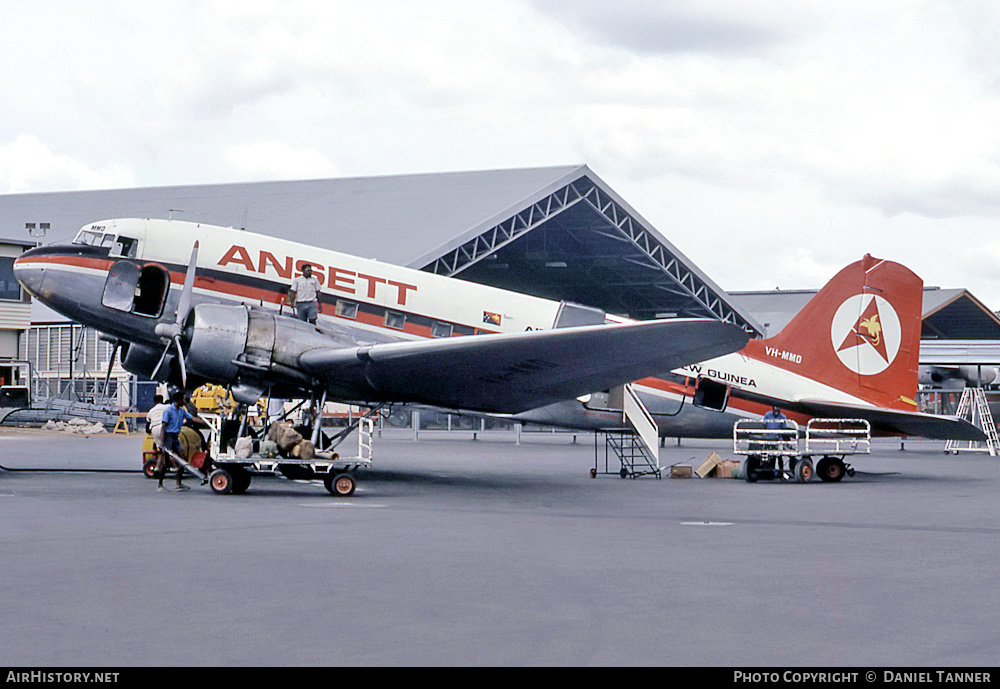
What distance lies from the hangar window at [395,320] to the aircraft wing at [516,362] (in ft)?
5.79

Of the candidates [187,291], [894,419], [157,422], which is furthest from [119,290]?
[894,419]

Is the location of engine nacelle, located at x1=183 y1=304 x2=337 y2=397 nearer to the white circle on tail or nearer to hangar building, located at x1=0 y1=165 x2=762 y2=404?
the white circle on tail

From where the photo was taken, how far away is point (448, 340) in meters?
17.0

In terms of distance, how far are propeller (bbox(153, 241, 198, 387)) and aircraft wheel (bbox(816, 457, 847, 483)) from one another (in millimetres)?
12475

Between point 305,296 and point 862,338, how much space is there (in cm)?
1325

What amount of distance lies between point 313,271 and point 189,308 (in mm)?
2964

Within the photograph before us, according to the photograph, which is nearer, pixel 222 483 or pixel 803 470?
pixel 222 483

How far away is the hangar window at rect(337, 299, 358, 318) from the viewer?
68.0 feet

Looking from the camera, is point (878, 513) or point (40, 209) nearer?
point (878, 513)

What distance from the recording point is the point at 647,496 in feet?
57.2

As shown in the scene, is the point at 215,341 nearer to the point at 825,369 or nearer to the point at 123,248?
the point at 123,248

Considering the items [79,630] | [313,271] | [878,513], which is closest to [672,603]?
[79,630]

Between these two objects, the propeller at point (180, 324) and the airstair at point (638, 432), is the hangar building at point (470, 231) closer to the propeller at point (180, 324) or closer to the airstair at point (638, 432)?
the airstair at point (638, 432)

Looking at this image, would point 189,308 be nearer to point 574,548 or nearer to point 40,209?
point 574,548
